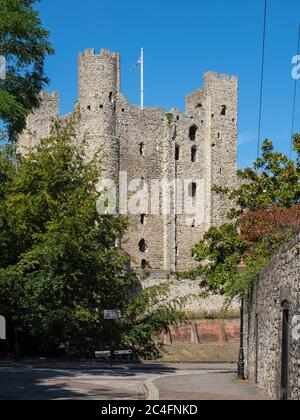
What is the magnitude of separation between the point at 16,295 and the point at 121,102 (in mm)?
36730

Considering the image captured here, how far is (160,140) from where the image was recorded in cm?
6544

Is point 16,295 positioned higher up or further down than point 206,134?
further down

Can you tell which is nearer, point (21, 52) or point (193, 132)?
point (21, 52)

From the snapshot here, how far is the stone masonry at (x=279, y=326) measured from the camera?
1344cm

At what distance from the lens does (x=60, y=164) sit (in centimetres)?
3303

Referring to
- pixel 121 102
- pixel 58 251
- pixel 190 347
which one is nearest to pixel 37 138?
pixel 121 102

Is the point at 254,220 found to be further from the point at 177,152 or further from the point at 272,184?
the point at 177,152

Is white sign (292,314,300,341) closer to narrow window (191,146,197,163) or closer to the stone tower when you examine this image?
the stone tower

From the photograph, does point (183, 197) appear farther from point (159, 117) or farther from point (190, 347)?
point (190, 347)

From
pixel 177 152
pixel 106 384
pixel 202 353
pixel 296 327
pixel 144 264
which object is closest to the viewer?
pixel 296 327

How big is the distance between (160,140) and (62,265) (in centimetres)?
3725

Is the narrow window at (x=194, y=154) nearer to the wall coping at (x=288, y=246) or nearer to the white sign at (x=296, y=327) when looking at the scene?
the wall coping at (x=288, y=246)

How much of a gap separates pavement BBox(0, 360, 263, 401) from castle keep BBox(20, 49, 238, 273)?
3572 centimetres

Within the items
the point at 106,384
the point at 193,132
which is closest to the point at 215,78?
the point at 193,132
